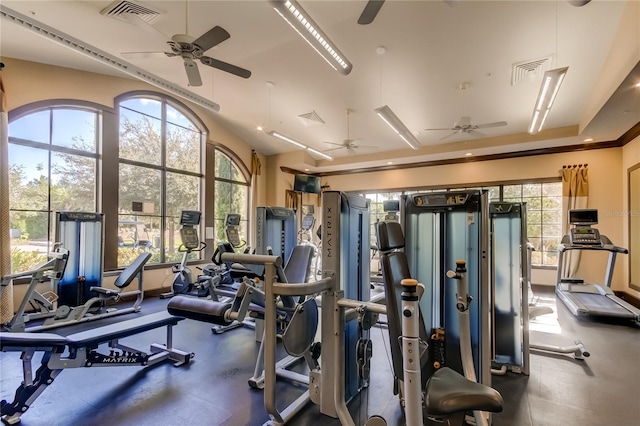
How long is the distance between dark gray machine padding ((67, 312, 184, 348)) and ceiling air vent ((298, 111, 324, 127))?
450 centimetres

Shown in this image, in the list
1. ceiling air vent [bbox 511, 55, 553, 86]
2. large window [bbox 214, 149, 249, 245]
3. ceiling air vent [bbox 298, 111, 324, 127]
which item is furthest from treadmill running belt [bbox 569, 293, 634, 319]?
large window [bbox 214, 149, 249, 245]

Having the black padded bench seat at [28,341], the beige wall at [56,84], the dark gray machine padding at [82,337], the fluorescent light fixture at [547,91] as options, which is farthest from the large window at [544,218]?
the beige wall at [56,84]

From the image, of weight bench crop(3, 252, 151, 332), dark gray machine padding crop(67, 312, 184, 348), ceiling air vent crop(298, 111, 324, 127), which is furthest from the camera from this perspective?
ceiling air vent crop(298, 111, 324, 127)

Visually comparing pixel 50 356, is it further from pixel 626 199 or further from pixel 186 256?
pixel 626 199

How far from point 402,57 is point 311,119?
2334 mm

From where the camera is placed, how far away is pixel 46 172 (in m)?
4.81

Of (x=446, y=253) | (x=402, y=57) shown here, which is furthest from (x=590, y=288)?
(x=402, y=57)

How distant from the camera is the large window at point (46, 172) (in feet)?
14.8

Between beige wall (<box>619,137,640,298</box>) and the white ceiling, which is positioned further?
beige wall (<box>619,137,640,298</box>)

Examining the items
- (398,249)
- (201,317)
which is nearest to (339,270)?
(398,249)

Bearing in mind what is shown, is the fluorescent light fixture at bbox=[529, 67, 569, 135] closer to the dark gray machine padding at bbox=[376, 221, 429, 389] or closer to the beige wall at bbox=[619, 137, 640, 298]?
the beige wall at bbox=[619, 137, 640, 298]

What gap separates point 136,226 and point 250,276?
4.94 m

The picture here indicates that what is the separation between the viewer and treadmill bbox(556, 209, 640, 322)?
4480mm

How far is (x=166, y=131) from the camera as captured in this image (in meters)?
6.47
